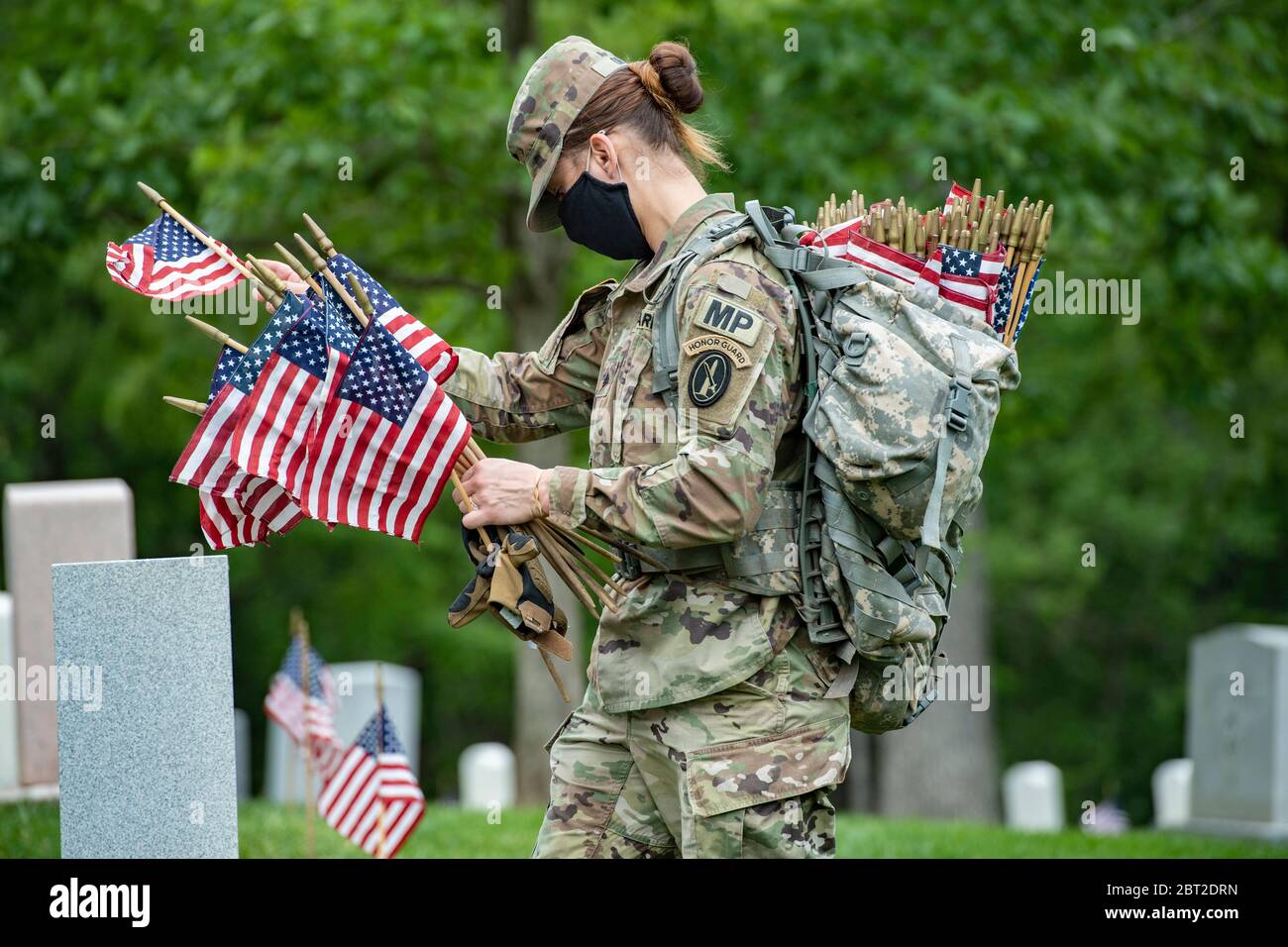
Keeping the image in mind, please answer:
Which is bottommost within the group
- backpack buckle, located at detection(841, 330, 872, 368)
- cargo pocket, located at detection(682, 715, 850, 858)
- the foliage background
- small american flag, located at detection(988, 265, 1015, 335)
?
cargo pocket, located at detection(682, 715, 850, 858)

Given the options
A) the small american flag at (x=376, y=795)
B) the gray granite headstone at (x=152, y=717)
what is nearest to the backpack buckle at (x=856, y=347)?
the gray granite headstone at (x=152, y=717)

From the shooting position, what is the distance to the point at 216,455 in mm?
3971

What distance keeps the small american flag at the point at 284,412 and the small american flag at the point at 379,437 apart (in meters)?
0.04

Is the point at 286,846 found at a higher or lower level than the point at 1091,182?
lower

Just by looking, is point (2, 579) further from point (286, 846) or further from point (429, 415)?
point (429, 415)

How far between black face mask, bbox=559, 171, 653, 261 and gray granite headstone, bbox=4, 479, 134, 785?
5.58 meters

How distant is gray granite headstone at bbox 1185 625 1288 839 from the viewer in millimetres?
10039

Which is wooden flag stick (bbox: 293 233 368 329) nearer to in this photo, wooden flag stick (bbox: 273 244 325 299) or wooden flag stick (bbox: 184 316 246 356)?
wooden flag stick (bbox: 273 244 325 299)

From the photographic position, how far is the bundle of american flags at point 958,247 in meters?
4.00

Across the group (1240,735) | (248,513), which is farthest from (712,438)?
(1240,735)

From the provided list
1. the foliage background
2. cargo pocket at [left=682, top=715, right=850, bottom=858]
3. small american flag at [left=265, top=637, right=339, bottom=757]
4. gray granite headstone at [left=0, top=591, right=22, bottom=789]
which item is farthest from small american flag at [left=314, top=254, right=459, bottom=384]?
the foliage background

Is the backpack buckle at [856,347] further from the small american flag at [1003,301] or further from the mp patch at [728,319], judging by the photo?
the small american flag at [1003,301]

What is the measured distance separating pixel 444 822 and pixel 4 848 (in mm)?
3128
